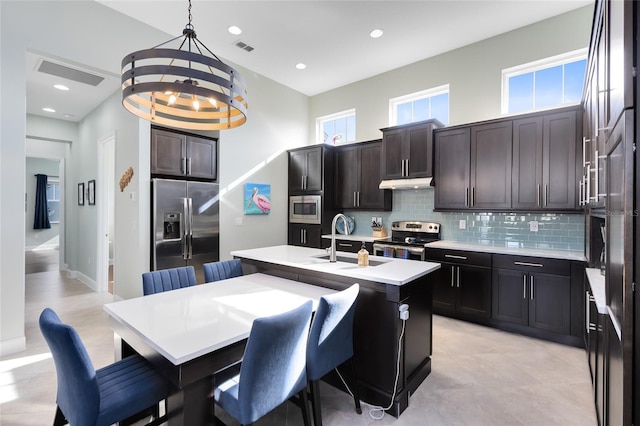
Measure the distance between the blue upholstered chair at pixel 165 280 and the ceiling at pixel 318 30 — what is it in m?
2.65

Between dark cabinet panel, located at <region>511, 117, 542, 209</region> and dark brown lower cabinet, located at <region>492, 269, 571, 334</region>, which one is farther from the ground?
dark cabinet panel, located at <region>511, 117, 542, 209</region>

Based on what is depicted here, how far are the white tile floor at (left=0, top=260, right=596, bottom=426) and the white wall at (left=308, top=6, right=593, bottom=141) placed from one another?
2.83 m

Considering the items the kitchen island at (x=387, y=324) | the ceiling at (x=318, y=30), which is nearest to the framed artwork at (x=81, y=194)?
the ceiling at (x=318, y=30)

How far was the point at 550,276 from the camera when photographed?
10.3ft

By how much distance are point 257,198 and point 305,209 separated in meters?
0.87

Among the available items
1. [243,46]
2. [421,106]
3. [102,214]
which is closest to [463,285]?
[421,106]

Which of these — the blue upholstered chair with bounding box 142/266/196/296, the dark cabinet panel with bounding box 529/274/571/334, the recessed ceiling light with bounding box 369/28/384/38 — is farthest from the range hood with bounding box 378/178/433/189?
the blue upholstered chair with bounding box 142/266/196/296

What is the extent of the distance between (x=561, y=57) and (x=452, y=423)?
4.10m

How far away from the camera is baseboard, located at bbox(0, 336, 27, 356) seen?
290 cm

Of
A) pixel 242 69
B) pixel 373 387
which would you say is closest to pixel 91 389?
pixel 373 387

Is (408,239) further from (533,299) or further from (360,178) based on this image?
(533,299)

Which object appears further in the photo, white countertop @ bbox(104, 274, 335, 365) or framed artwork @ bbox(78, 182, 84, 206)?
framed artwork @ bbox(78, 182, 84, 206)

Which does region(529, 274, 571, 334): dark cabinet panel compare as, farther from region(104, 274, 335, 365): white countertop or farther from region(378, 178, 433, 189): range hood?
region(104, 274, 335, 365): white countertop

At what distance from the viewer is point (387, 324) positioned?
2037 millimetres
